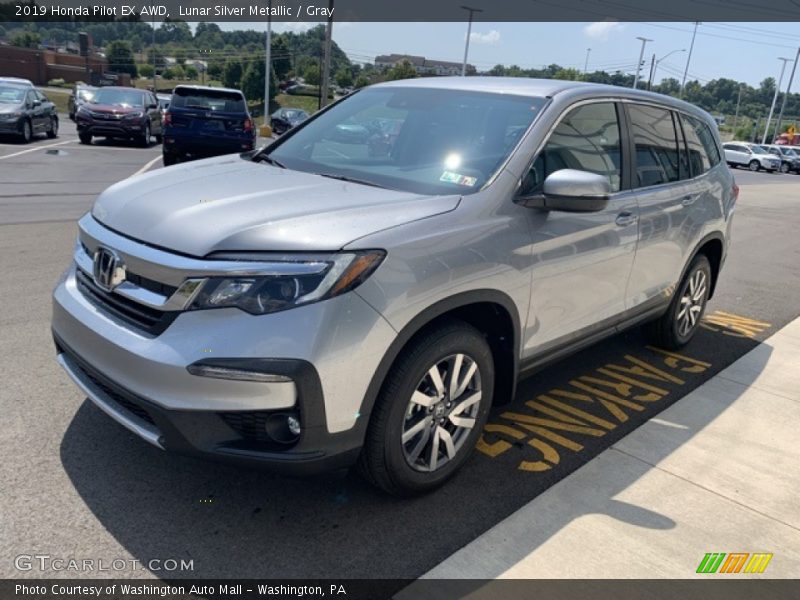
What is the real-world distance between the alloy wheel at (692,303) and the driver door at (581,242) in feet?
4.06

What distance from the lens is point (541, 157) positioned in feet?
11.1

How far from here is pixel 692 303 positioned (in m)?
5.27

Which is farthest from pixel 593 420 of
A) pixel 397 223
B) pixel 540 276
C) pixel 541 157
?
pixel 397 223

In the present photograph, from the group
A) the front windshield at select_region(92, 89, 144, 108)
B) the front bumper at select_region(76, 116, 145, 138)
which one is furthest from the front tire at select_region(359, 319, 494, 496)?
the front windshield at select_region(92, 89, 144, 108)

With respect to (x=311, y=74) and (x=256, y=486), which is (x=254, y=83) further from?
(x=256, y=486)

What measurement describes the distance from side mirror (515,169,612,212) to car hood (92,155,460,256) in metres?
0.46

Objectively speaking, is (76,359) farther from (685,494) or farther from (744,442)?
(744,442)

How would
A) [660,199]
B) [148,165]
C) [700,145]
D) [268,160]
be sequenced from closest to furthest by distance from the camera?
[268,160], [660,199], [700,145], [148,165]

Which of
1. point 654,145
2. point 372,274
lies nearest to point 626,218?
point 654,145

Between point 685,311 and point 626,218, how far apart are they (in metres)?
1.67

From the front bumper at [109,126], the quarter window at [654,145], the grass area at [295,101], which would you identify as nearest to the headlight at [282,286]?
the quarter window at [654,145]

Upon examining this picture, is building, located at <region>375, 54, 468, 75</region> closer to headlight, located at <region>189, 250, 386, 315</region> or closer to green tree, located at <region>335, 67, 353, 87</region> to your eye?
green tree, located at <region>335, 67, 353, 87</region>

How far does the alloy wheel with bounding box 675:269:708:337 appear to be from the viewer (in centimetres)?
513

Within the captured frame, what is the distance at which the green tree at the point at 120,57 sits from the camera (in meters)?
96.2
